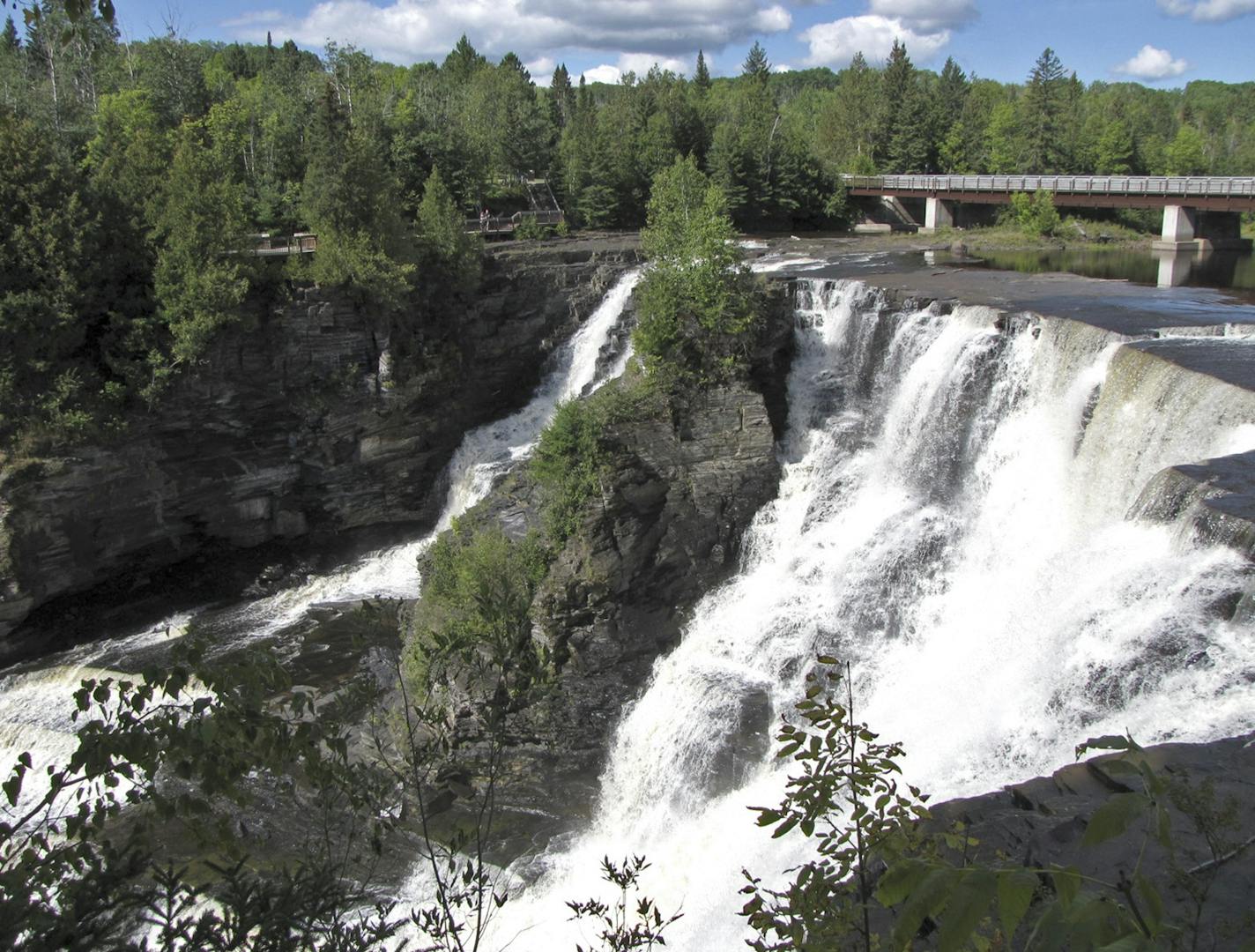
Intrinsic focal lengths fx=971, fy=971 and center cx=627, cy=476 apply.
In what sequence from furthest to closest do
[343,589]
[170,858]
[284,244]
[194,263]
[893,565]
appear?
[284,244] → [343,589] → [194,263] → [893,565] → [170,858]

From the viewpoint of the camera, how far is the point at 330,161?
2609 centimetres

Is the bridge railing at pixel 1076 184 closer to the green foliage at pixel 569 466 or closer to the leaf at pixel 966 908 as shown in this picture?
the green foliage at pixel 569 466

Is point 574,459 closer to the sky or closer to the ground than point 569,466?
closer to the sky

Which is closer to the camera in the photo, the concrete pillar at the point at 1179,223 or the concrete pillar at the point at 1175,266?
the concrete pillar at the point at 1175,266

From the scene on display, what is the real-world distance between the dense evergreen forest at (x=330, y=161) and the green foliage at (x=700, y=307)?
300 inches

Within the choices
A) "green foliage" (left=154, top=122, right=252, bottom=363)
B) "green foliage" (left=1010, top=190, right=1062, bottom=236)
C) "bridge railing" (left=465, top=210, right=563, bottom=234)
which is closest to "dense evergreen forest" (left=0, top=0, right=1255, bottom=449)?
"green foliage" (left=154, top=122, right=252, bottom=363)

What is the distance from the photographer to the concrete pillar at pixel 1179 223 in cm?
4169

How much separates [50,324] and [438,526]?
1054 centimetres

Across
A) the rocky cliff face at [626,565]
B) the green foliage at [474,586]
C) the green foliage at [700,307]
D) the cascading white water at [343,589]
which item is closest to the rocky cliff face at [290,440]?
the cascading white water at [343,589]

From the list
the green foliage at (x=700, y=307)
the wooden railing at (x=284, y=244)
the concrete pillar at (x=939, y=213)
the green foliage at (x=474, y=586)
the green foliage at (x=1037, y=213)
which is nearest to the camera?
the green foliage at (x=474, y=586)

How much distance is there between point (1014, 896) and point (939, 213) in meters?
55.0

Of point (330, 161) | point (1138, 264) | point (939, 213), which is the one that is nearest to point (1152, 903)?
point (330, 161)

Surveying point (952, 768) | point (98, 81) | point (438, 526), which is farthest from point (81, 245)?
point (98, 81)

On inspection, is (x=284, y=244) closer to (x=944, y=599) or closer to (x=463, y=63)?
(x=944, y=599)
